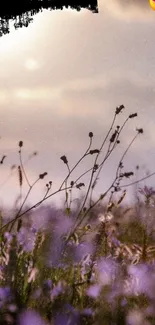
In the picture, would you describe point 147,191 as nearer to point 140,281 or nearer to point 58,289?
point 140,281

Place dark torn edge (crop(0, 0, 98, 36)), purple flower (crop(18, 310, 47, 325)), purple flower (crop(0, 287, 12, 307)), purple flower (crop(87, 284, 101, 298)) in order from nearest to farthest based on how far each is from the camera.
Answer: purple flower (crop(18, 310, 47, 325)), purple flower (crop(0, 287, 12, 307)), purple flower (crop(87, 284, 101, 298)), dark torn edge (crop(0, 0, 98, 36))

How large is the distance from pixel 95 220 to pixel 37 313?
1.22 metres

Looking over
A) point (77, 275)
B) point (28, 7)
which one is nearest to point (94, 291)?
point (77, 275)

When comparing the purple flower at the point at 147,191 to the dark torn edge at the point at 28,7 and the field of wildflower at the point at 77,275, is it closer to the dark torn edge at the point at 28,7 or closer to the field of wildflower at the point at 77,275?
the field of wildflower at the point at 77,275

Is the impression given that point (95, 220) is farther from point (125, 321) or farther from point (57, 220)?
point (125, 321)

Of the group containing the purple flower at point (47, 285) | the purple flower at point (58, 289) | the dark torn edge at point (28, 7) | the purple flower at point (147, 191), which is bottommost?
the purple flower at point (47, 285)

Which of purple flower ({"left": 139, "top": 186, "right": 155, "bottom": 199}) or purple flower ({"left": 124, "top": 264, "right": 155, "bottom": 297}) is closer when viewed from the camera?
purple flower ({"left": 124, "top": 264, "right": 155, "bottom": 297})

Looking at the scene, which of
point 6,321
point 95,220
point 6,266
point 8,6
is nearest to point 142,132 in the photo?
point 95,220

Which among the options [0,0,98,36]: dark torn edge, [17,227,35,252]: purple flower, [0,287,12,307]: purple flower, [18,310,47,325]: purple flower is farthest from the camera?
[0,0,98,36]: dark torn edge

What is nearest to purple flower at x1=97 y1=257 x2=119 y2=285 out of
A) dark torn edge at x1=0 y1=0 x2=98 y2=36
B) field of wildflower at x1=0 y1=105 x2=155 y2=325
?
field of wildflower at x1=0 y1=105 x2=155 y2=325

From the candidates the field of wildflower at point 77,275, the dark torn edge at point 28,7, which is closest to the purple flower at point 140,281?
the field of wildflower at point 77,275

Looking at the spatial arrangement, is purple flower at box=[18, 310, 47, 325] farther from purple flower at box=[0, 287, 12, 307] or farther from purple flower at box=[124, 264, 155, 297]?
purple flower at box=[124, 264, 155, 297]

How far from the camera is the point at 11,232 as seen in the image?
2918 mm

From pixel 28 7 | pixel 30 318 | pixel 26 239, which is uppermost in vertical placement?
pixel 28 7
